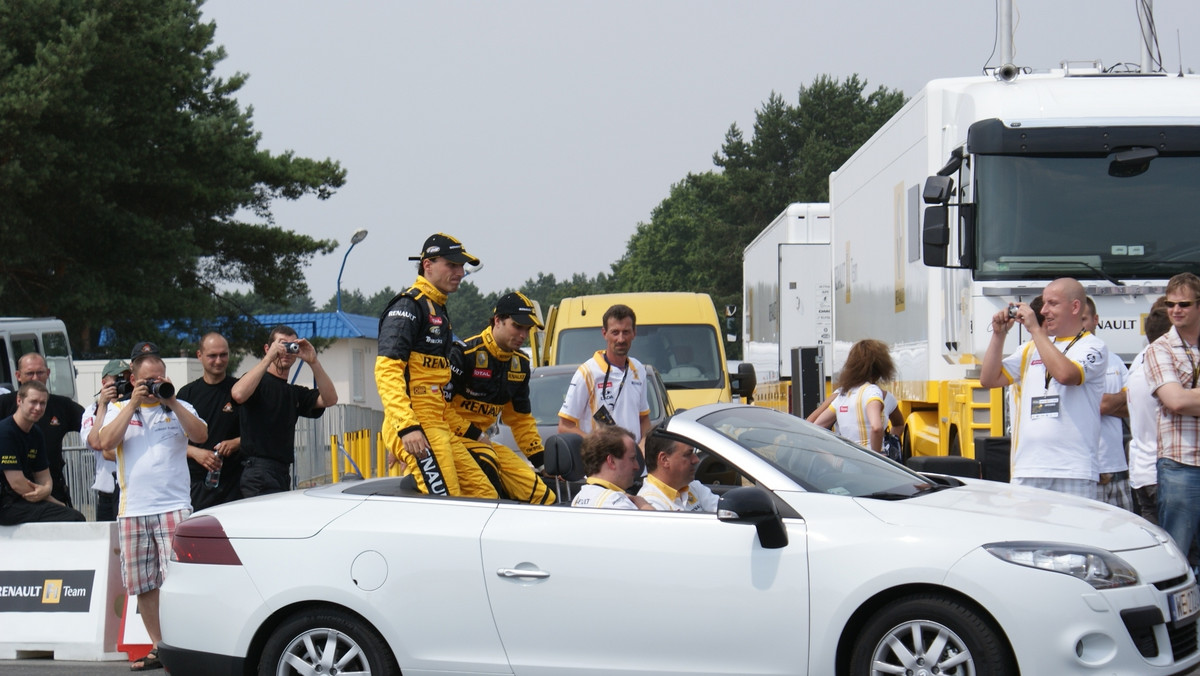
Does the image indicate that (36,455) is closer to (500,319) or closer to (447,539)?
(500,319)

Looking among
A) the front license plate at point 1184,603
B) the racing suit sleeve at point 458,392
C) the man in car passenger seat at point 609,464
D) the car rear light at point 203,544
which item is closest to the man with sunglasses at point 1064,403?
the front license plate at point 1184,603

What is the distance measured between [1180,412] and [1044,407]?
643 mm

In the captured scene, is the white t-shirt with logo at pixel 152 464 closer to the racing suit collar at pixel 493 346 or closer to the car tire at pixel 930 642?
the racing suit collar at pixel 493 346

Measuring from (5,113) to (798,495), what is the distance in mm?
20018

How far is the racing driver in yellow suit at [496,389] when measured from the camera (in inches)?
249

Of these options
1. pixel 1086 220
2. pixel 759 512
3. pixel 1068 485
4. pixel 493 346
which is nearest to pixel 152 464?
pixel 493 346

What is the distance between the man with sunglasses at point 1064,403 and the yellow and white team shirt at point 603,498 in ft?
7.45

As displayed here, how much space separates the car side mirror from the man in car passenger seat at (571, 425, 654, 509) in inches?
24.8

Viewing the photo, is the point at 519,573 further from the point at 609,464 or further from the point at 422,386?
the point at 422,386

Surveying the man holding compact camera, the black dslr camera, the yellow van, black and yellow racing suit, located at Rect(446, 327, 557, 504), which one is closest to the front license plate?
black and yellow racing suit, located at Rect(446, 327, 557, 504)

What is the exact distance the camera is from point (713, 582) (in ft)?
16.1

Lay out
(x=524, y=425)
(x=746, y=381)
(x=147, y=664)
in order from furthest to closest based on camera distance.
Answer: (x=746, y=381) < (x=147, y=664) < (x=524, y=425)

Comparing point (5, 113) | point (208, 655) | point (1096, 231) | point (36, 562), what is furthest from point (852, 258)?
point (5, 113)

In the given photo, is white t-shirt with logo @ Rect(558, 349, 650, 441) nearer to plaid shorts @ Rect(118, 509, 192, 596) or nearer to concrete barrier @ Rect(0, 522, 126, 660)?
plaid shorts @ Rect(118, 509, 192, 596)
